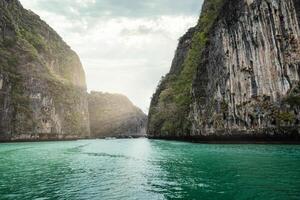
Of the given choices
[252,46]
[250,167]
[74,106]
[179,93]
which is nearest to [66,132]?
[74,106]

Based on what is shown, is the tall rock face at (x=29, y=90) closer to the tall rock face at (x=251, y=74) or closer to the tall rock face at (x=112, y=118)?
the tall rock face at (x=251, y=74)

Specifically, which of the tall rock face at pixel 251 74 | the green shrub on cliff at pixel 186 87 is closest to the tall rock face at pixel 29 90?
the green shrub on cliff at pixel 186 87

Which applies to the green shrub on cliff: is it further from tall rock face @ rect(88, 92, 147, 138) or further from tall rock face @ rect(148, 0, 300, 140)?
tall rock face @ rect(88, 92, 147, 138)

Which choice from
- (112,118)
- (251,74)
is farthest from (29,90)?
(112,118)

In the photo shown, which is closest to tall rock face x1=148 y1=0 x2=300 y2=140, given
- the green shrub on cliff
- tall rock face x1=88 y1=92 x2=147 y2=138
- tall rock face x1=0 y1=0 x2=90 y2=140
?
the green shrub on cliff

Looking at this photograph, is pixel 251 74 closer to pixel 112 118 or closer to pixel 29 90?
pixel 29 90

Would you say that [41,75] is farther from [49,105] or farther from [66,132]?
[66,132]
